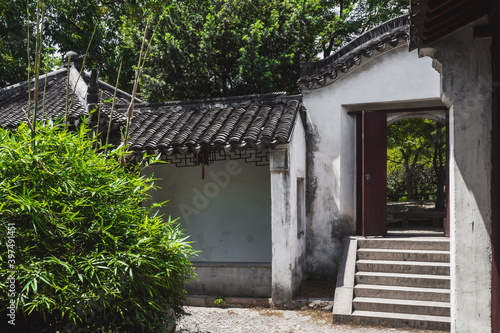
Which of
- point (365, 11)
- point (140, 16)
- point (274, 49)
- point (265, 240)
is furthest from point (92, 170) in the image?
point (365, 11)

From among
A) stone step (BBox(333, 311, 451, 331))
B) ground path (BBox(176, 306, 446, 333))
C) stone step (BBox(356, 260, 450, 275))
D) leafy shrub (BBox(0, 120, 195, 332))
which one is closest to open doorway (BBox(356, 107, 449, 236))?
stone step (BBox(356, 260, 450, 275))

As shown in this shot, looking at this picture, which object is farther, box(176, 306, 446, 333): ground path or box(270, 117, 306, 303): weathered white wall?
box(270, 117, 306, 303): weathered white wall

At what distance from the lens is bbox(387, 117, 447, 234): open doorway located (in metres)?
11.4

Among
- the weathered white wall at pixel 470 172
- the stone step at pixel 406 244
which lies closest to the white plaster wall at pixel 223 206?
the stone step at pixel 406 244

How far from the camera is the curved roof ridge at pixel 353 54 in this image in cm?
780

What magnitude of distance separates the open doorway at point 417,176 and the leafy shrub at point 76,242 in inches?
267

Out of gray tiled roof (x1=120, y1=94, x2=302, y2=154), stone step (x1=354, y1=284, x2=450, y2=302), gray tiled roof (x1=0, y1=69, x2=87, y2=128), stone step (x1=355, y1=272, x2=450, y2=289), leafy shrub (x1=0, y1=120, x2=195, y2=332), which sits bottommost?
stone step (x1=354, y1=284, x2=450, y2=302)

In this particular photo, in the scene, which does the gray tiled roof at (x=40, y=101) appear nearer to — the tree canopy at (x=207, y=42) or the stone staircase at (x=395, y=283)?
the tree canopy at (x=207, y=42)

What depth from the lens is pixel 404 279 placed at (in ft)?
22.1

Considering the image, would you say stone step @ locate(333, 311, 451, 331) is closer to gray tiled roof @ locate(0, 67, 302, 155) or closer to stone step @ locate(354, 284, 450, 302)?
stone step @ locate(354, 284, 450, 302)

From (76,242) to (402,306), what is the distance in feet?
15.5

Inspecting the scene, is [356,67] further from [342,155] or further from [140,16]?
[140,16]

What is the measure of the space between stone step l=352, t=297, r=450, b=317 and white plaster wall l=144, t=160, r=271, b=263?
10.6ft

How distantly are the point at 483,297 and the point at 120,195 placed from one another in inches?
125
